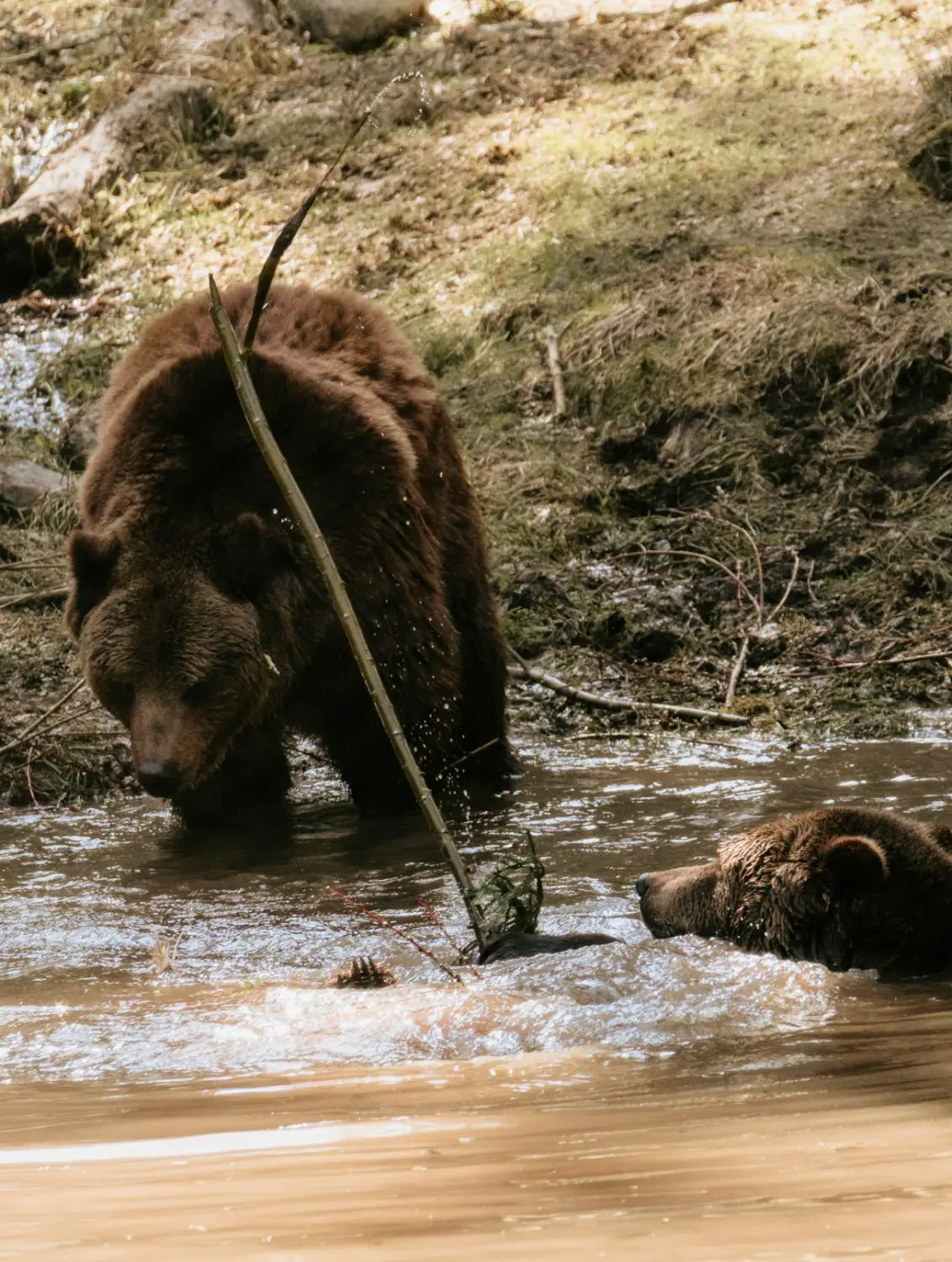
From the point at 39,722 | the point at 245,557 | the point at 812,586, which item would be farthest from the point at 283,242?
the point at 812,586

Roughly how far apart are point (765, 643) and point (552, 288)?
4.85m

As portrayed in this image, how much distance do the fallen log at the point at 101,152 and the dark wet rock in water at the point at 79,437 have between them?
370cm

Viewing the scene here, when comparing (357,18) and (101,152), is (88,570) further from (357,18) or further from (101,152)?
(357,18)

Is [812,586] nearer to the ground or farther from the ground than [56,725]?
nearer to the ground

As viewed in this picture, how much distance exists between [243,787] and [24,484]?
4.58m

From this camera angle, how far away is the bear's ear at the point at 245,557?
21.9ft

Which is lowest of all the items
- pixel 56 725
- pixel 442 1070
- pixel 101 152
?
pixel 56 725

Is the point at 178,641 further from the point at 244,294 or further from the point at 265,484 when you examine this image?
the point at 244,294

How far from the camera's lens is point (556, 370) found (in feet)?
39.3

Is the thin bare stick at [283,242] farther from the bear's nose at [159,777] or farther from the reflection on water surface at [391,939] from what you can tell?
the bear's nose at [159,777]

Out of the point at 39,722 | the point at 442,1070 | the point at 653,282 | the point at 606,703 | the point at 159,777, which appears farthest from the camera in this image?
the point at 653,282

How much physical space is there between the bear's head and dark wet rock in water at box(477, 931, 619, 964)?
7.38 feet

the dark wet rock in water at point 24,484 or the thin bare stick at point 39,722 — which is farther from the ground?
the dark wet rock in water at point 24,484

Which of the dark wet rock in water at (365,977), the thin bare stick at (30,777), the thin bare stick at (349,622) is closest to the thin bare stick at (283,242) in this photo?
the thin bare stick at (349,622)
